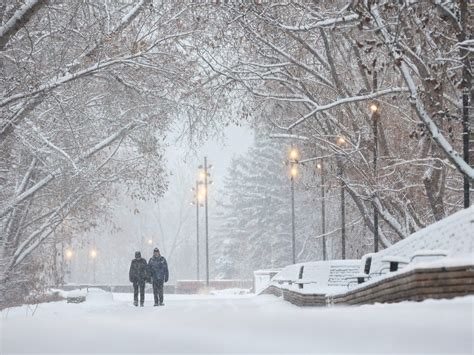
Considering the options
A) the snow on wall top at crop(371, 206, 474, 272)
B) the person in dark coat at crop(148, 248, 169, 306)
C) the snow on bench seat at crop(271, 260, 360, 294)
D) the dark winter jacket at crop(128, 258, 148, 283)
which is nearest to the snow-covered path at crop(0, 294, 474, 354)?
the snow on wall top at crop(371, 206, 474, 272)

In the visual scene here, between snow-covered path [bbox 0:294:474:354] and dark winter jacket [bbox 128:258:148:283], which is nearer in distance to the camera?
snow-covered path [bbox 0:294:474:354]

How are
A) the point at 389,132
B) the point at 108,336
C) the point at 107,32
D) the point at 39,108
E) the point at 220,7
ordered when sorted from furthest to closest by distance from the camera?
1. the point at 389,132
2. the point at 39,108
3. the point at 220,7
4. the point at 107,32
5. the point at 108,336

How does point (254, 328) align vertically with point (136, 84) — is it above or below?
below

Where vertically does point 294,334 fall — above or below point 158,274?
below

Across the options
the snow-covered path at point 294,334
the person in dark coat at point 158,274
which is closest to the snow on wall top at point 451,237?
the snow-covered path at point 294,334

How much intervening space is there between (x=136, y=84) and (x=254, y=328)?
9.64 metres

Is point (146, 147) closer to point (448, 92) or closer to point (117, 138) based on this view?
point (117, 138)

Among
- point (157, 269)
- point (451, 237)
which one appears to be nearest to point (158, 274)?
point (157, 269)

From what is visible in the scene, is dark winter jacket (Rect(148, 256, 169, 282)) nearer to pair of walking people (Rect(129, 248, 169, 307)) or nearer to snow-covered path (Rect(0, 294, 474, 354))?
pair of walking people (Rect(129, 248, 169, 307))

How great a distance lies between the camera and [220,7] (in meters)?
17.2

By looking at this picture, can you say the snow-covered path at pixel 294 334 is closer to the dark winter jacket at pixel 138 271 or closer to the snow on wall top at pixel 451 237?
the snow on wall top at pixel 451 237

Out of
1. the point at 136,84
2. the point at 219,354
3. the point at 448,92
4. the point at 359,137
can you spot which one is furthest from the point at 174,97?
the point at 219,354

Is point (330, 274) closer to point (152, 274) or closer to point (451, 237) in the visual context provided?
point (152, 274)

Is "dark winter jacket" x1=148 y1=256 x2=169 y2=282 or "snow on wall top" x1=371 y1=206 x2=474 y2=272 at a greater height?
"snow on wall top" x1=371 y1=206 x2=474 y2=272
